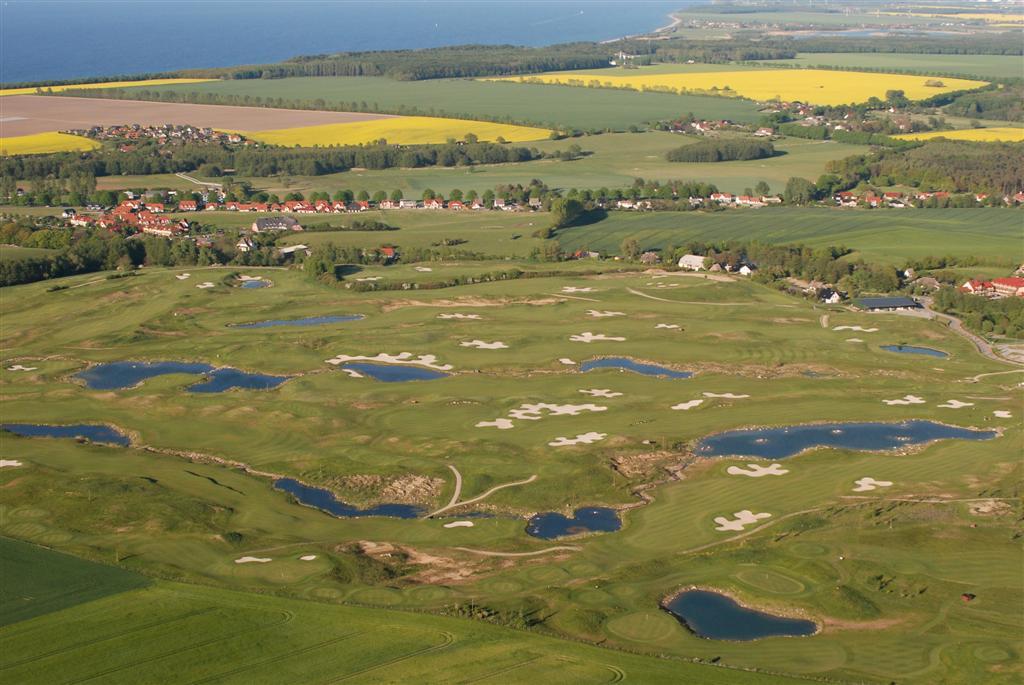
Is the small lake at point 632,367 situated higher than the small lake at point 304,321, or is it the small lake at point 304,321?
the small lake at point 304,321

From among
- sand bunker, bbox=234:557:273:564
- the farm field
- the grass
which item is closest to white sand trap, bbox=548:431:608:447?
the farm field

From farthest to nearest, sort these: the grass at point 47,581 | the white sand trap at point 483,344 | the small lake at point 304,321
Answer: the small lake at point 304,321
the white sand trap at point 483,344
the grass at point 47,581

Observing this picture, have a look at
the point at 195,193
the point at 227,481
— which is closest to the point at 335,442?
the point at 227,481

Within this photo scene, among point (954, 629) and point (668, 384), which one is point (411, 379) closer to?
point (668, 384)

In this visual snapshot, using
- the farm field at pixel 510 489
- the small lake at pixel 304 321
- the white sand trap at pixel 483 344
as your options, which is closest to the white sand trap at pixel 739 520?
the farm field at pixel 510 489

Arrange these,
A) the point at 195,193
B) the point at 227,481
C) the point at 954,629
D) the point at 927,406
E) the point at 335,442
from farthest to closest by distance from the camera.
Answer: the point at 195,193 < the point at 927,406 < the point at 335,442 < the point at 227,481 < the point at 954,629

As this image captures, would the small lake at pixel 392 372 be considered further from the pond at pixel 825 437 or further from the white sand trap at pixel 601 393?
the pond at pixel 825 437
